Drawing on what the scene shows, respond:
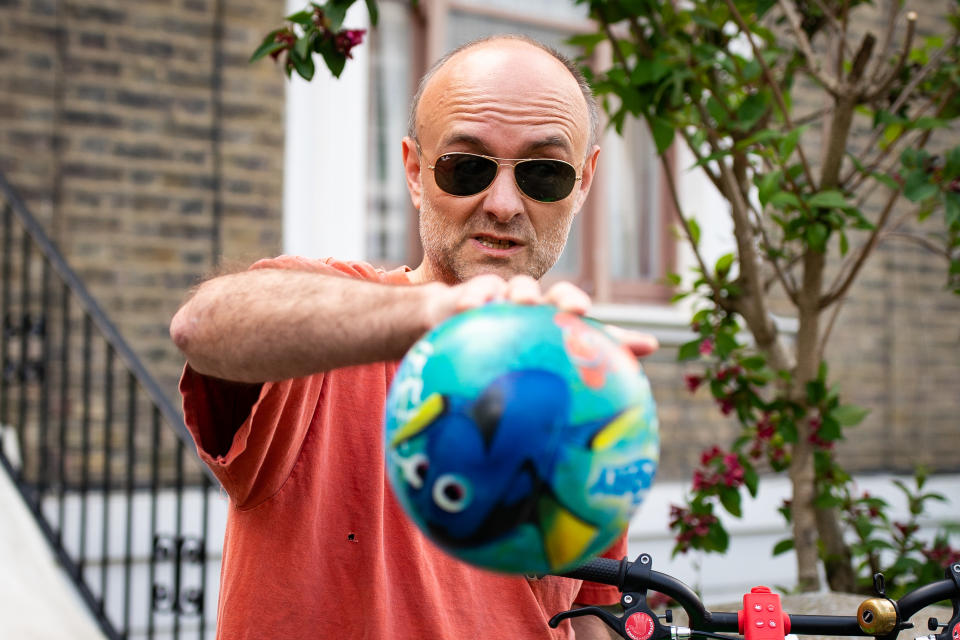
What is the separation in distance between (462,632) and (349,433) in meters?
0.43

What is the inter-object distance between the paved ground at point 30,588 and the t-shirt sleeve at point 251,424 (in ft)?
7.91

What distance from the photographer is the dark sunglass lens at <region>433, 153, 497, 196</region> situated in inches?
72.2

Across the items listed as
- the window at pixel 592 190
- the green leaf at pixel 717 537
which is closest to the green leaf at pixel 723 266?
the green leaf at pixel 717 537

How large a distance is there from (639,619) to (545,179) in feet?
2.77

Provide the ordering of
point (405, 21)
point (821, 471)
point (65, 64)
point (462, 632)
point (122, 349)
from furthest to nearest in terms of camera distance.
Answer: point (405, 21)
point (65, 64)
point (122, 349)
point (821, 471)
point (462, 632)

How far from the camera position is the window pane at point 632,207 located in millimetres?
6648

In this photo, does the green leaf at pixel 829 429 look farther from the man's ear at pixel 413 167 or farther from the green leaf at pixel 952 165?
the man's ear at pixel 413 167

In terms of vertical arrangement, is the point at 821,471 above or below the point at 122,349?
below

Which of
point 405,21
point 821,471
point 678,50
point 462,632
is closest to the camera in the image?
point 462,632

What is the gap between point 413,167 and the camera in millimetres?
2219

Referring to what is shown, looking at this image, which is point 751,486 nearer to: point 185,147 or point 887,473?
point 185,147

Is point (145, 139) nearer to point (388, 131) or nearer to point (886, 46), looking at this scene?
point (388, 131)

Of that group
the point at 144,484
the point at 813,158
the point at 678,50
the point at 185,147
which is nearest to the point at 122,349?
the point at 144,484

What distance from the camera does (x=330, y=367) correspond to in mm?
1138
